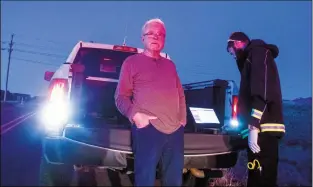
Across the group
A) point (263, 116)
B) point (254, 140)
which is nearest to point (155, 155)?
point (254, 140)

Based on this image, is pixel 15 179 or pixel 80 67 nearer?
pixel 15 179

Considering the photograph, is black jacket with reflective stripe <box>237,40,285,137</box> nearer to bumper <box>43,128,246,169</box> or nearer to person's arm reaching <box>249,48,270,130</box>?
person's arm reaching <box>249,48,270,130</box>

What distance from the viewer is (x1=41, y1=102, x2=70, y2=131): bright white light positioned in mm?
4030

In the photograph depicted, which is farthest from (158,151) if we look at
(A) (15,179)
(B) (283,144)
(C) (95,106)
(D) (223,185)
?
(B) (283,144)

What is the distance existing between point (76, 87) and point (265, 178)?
2.23 metres

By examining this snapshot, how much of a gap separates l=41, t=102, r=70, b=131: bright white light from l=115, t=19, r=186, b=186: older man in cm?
113

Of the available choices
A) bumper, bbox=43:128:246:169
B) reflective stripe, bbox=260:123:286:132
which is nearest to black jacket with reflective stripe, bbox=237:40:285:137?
reflective stripe, bbox=260:123:286:132

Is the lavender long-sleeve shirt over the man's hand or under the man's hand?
over

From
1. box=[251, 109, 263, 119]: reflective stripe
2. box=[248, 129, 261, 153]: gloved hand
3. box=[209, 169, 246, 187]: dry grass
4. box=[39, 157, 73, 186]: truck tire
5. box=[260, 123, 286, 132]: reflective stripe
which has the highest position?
box=[251, 109, 263, 119]: reflective stripe

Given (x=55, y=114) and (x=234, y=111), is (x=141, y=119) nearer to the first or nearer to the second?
(x=55, y=114)

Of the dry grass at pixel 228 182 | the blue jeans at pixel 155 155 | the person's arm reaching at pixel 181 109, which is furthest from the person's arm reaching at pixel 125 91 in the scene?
the dry grass at pixel 228 182

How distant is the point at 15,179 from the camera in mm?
3477

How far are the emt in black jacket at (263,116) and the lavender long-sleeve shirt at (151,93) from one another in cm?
76

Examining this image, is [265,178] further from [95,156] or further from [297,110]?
[297,110]
